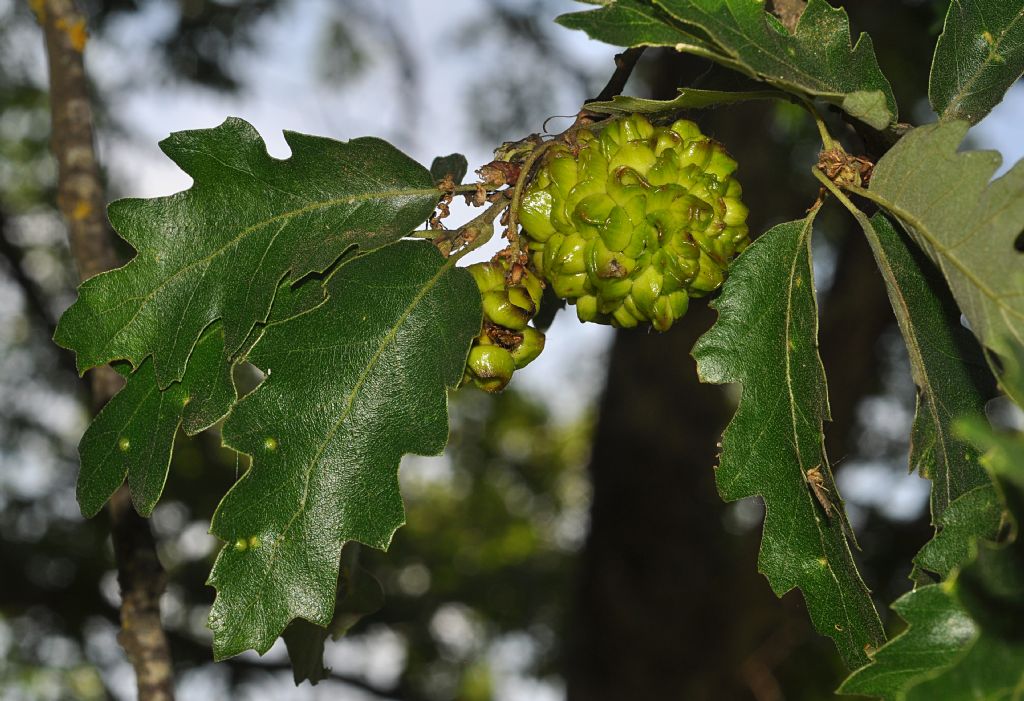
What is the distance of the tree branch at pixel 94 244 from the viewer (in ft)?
6.48

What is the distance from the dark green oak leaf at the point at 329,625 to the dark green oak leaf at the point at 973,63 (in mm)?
1246

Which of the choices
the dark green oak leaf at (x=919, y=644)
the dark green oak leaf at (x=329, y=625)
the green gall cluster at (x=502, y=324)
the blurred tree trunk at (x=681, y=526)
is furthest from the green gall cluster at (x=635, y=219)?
the blurred tree trunk at (x=681, y=526)

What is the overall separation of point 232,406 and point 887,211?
0.94 meters

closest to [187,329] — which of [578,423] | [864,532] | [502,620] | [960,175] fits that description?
[960,175]

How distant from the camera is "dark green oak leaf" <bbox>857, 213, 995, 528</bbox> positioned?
1.42m

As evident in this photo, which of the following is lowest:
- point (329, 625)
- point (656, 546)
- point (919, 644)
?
point (656, 546)

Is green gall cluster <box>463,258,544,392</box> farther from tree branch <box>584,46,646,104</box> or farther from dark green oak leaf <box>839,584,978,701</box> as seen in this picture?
dark green oak leaf <box>839,584,978,701</box>

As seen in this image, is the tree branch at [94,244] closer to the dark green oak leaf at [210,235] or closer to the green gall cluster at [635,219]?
the dark green oak leaf at [210,235]

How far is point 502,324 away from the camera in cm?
145

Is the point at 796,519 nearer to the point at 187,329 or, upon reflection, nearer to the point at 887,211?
the point at 887,211

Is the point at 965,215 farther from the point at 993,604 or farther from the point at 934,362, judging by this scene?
the point at 993,604

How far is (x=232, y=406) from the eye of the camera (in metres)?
1.42

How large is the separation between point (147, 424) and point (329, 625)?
21.7 inches

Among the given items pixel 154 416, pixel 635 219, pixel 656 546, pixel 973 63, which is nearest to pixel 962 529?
pixel 635 219
